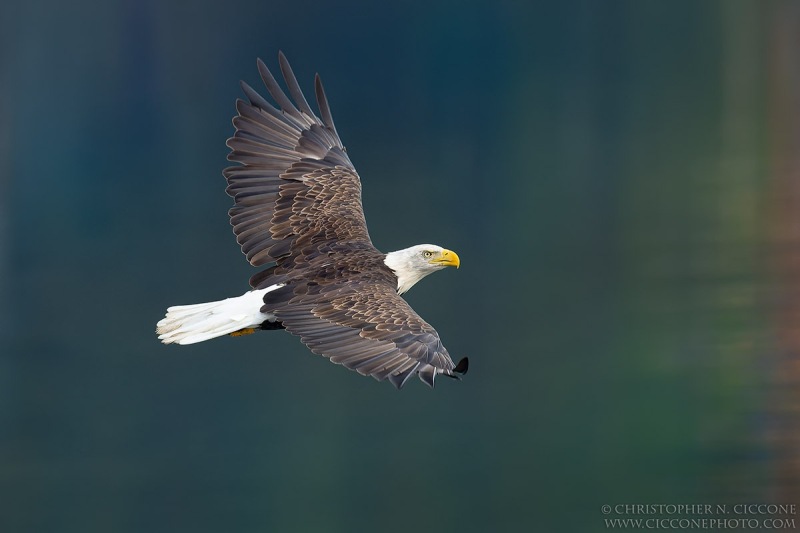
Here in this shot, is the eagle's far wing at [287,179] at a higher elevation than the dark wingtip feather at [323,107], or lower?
lower

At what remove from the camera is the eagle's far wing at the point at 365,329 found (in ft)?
24.6

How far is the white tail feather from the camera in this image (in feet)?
27.3

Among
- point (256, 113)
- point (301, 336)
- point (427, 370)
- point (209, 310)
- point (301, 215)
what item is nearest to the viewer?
point (427, 370)

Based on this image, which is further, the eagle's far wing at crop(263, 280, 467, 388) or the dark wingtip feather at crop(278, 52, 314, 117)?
the dark wingtip feather at crop(278, 52, 314, 117)

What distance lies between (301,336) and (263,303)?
0.54 meters

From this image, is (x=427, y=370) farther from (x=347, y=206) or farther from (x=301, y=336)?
(x=347, y=206)

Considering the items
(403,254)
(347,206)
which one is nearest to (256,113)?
(347,206)

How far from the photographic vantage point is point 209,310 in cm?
850

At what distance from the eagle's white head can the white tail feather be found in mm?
892

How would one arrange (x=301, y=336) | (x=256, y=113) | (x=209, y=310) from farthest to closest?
(x=256, y=113)
(x=209, y=310)
(x=301, y=336)

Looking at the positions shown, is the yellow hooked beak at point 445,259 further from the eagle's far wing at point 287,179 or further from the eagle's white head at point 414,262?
the eagle's far wing at point 287,179

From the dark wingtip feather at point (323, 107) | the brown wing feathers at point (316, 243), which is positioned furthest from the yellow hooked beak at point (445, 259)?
the dark wingtip feather at point (323, 107)

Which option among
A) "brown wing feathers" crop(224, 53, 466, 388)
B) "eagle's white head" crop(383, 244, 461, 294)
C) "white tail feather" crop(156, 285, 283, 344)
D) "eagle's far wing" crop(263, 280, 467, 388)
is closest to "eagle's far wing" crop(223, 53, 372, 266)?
"brown wing feathers" crop(224, 53, 466, 388)

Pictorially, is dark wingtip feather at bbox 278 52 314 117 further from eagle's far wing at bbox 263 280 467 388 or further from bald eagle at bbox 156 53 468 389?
eagle's far wing at bbox 263 280 467 388
